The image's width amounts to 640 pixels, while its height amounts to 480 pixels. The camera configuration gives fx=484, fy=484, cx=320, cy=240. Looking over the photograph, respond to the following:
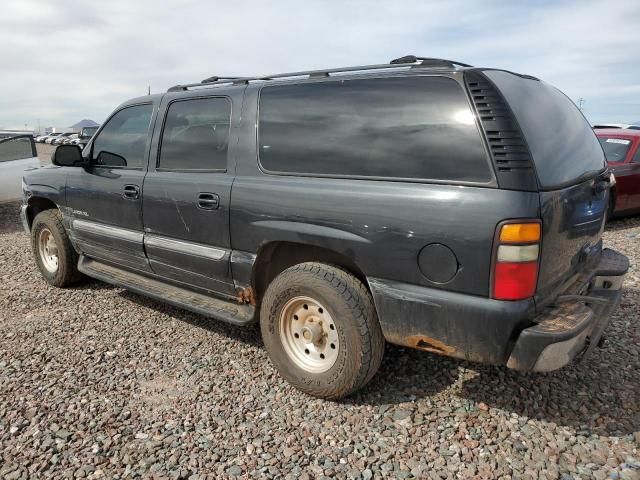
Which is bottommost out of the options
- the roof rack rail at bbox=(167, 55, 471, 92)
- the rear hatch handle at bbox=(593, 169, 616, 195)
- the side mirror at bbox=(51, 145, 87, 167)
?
the rear hatch handle at bbox=(593, 169, 616, 195)

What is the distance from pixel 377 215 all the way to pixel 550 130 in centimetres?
103

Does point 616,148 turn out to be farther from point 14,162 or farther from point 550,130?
point 14,162

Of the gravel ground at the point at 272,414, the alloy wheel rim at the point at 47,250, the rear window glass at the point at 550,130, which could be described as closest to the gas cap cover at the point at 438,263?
the rear window glass at the point at 550,130

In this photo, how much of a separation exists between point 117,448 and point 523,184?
7.83ft

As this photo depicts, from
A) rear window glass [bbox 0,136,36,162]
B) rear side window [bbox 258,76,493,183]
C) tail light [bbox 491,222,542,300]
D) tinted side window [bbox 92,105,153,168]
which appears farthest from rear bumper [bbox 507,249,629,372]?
rear window glass [bbox 0,136,36,162]

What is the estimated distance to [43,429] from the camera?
2.63 m

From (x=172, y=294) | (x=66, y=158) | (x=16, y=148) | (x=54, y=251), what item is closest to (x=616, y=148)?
(x=172, y=294)

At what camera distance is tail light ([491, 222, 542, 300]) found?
216 cm

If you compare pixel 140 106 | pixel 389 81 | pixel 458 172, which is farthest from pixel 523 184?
pixel 140 106

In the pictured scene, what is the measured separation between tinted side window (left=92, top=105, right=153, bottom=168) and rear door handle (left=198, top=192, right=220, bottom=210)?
86 centimetres

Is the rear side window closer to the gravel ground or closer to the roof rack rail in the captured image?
the roof rack rail

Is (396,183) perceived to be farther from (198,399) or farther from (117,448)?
(117,448)

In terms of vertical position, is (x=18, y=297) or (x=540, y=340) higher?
(x=540, y=340)

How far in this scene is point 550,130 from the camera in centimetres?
255
